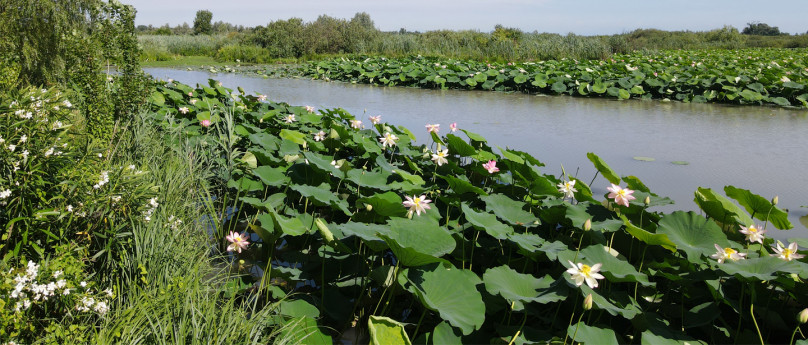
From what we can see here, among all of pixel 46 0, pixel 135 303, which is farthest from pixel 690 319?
pixel 46 0

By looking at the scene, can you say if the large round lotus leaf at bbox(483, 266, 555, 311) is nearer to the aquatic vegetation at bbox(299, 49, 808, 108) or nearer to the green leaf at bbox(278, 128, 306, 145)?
the green leaf at bbox(278, 128, 306, 145)

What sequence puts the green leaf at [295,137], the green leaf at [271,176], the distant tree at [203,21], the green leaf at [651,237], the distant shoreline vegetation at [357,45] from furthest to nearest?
the distant tree at [203,21] → the distant shoreline vegetation at [357,45] → the green leaf at [295,137] → the green leaf at [271,176] → the green leaf at [651,237]

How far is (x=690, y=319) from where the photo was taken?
1.59 metres

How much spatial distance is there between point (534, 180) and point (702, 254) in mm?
741

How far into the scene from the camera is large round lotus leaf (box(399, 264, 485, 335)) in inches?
56.1

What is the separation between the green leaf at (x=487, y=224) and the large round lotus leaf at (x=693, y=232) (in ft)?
1.76

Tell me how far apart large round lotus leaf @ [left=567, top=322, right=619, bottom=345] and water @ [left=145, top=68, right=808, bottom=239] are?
167 centimetres

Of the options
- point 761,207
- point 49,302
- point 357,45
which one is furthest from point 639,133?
point 357,45

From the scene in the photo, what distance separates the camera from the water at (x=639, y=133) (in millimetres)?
3336

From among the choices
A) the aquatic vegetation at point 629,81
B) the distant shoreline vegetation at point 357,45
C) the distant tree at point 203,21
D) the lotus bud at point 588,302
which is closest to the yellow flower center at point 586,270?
the lotus bud at point 588,302

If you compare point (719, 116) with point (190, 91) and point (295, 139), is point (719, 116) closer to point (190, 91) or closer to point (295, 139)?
point (295, 139)

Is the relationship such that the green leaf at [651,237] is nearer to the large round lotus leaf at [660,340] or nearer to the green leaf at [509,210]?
the large round lotus leaf at [660,340]

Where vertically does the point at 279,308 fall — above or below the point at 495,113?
below

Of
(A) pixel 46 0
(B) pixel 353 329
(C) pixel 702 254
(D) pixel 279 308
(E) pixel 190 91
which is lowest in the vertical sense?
(B) pixel 353 329
